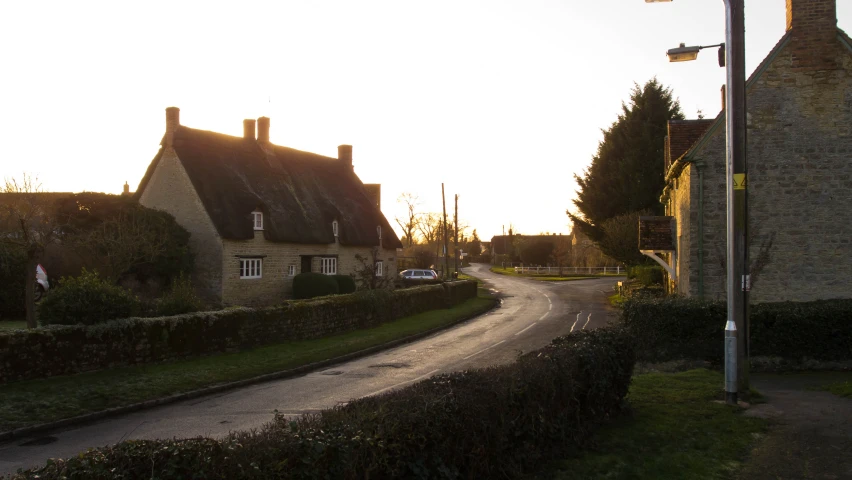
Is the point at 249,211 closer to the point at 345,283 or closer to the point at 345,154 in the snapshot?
the point at 345,283

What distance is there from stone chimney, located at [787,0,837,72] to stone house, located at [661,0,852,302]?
27 millimetres

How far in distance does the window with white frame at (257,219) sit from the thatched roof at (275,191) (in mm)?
205

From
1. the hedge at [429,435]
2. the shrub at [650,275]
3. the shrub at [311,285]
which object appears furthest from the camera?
the shrub at [650,275]

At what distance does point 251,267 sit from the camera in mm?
32938

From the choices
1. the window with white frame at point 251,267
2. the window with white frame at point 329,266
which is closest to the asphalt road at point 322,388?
the window with white frame at point 329,266

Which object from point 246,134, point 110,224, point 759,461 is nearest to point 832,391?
point 759,461

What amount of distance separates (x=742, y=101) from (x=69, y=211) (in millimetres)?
25775

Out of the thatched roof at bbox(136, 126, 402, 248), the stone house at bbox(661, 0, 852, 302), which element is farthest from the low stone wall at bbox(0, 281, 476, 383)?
the stone house at bbox(661, 0, 852, 302)

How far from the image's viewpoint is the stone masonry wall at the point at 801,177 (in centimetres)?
1955

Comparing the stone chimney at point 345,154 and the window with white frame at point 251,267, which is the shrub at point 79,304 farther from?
the stone chimney at point 345,154

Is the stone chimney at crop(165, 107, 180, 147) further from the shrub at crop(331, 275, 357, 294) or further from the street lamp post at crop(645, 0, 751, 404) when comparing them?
the street lamp post at crop(645, 0, 751, 404)

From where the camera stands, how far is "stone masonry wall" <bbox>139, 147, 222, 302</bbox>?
31203 millimetres

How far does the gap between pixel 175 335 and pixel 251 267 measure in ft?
52.4

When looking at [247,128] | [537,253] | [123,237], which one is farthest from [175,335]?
[537,253]
